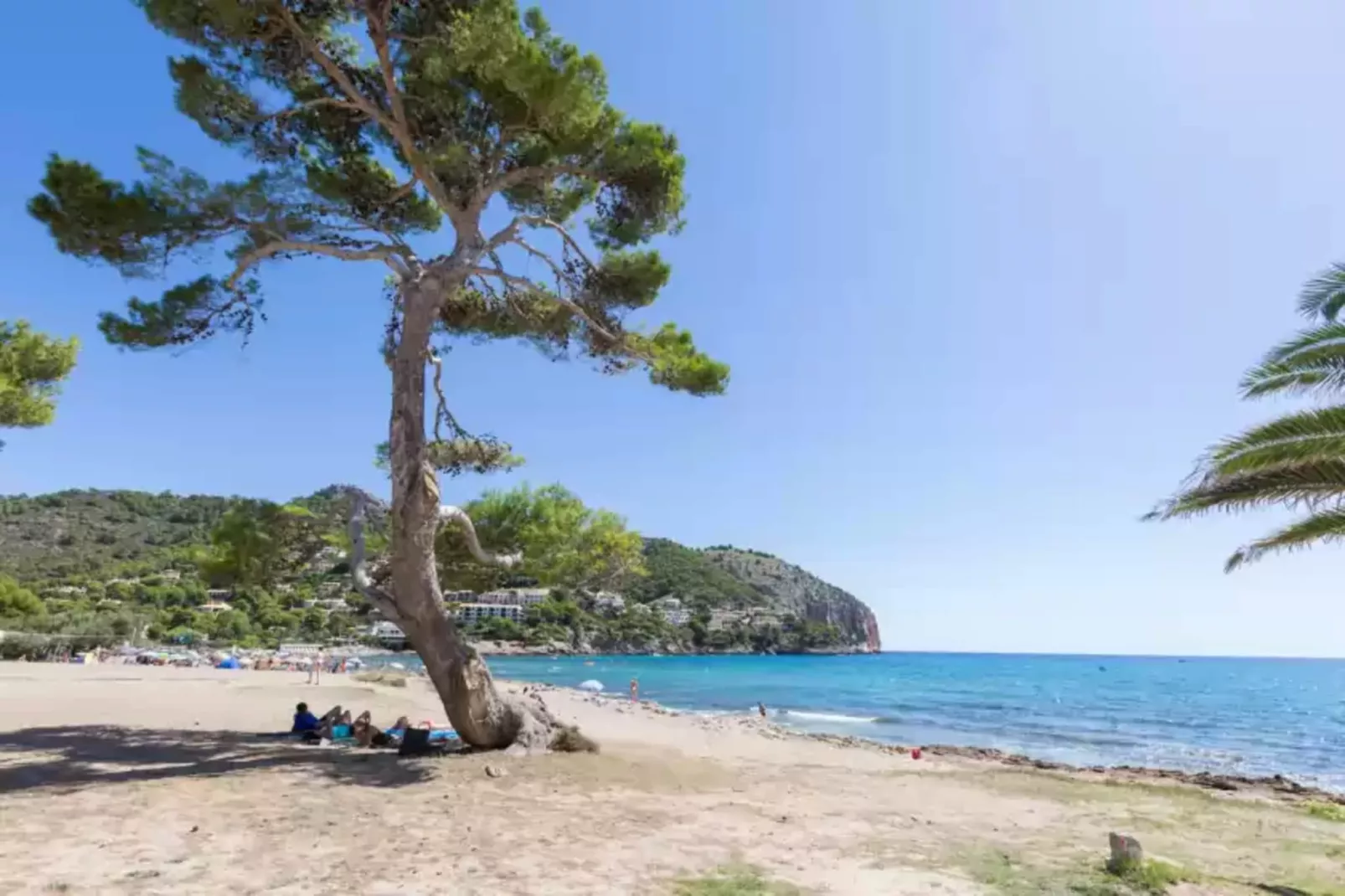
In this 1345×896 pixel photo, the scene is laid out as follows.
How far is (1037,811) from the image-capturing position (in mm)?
8766

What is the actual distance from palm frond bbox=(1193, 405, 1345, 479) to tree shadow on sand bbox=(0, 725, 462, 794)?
8032 mm

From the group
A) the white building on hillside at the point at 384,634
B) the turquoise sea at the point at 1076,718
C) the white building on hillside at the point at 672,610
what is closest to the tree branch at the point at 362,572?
the turquoise sea at the point at 1076,718

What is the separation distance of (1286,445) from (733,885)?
5.55 m

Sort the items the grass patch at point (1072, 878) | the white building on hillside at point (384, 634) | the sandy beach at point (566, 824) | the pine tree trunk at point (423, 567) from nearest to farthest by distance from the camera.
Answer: the sandy beach at point (566, 824) → the grass patch at point (1072, 878) → the pine tree trunk at point (423, 567) → the white building on hillside at point (384, 634)

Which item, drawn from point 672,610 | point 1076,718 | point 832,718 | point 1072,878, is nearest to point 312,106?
point 1072,878

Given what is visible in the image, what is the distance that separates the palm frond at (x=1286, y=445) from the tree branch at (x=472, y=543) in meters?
8.15

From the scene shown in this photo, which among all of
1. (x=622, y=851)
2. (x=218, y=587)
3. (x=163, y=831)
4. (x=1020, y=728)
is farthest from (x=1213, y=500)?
(x=1020, y=728)

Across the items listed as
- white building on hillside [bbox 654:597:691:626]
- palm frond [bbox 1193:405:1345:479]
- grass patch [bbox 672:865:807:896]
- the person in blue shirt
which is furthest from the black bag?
white building on hillside [bbox 654:597:691:626]

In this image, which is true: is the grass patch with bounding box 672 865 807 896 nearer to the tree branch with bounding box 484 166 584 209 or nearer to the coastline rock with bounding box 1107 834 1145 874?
the coastline rock with bounding box 1107 834 1145 874

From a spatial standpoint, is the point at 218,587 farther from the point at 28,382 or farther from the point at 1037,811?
the point at 1037,811

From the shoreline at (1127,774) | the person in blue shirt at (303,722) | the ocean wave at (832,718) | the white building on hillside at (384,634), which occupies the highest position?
the white building on hillside at (384,634)

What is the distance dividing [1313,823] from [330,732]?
42.4 feet

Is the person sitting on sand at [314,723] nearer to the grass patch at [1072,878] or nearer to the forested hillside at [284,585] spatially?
the forested hillside at [284,585]

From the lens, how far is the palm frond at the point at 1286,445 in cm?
613
